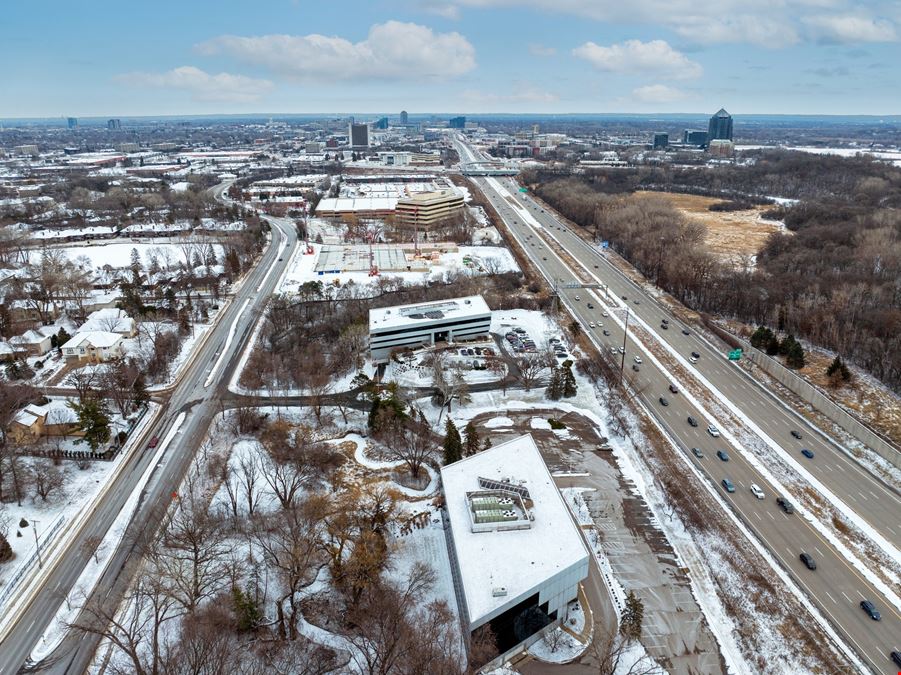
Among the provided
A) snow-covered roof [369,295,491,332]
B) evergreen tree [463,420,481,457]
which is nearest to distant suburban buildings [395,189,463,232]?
snow-covered roof [369,295,491,332]

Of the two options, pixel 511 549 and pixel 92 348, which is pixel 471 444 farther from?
pixel 92 348

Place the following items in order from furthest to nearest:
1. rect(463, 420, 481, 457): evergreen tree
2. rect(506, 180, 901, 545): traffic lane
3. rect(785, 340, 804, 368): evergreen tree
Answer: rect(785, 340, 804, 368): evergreen tree → rect(463, 420, 481, 457): evergreen tree → rect(506, 180, 901, 545): traffic lane

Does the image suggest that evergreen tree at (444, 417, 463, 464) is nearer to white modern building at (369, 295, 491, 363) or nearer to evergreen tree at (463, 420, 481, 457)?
evergreen tree at (463, 420, 481, 457)

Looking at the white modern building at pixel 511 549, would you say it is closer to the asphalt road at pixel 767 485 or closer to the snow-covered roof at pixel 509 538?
the snow-covered roof at pixel 509 538

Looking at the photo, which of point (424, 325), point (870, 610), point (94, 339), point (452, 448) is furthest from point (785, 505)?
point (94, 339)

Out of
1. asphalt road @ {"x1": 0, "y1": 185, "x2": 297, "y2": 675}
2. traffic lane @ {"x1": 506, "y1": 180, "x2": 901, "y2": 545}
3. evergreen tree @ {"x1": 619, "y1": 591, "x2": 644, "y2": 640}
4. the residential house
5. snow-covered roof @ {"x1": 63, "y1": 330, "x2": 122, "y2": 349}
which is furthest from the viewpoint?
snow-covered roof @ {"x1": 63, "y1": 330, "x2": 122, "y2": 349}

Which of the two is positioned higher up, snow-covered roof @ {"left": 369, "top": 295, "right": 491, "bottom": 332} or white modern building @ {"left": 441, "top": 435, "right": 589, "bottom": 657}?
snow-covered roof @ {"left": 369, "top": 295, "right": 491, "bottom": 332}

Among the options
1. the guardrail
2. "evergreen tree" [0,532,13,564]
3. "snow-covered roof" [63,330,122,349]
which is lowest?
the guardrail
